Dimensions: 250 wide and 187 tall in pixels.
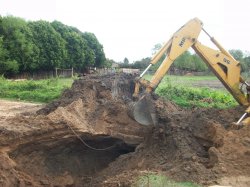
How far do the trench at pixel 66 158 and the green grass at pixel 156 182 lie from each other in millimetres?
2508

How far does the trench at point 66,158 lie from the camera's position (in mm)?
9484

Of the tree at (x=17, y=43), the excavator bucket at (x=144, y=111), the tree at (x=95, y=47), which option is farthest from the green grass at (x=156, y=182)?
the tree at (x=95, y=47)

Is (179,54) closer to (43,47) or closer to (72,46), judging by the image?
(43,47)

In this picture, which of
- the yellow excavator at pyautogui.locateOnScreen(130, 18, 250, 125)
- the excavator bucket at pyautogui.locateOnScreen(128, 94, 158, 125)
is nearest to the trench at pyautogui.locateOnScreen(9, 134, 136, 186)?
the excavator bucket at pyautogui.locateOnScreen(128, 94, 158, 125)

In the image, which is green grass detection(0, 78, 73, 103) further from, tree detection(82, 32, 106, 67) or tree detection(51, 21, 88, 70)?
tree detection(82, 32, 106, 67)

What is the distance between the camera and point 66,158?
34.2ft

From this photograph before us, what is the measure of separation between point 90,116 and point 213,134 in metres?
3.66

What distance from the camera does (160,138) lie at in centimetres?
1005

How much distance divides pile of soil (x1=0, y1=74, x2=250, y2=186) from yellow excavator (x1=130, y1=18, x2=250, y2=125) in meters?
0.39

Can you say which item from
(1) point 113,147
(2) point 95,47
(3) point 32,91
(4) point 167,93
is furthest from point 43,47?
(1) point 113,147

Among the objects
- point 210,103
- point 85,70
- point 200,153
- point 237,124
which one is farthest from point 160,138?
point 85,70

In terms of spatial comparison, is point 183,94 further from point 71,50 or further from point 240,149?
point 71,50

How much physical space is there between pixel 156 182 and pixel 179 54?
4.14 m

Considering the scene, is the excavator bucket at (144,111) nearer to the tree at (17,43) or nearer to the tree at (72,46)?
the tree at (17,43)
